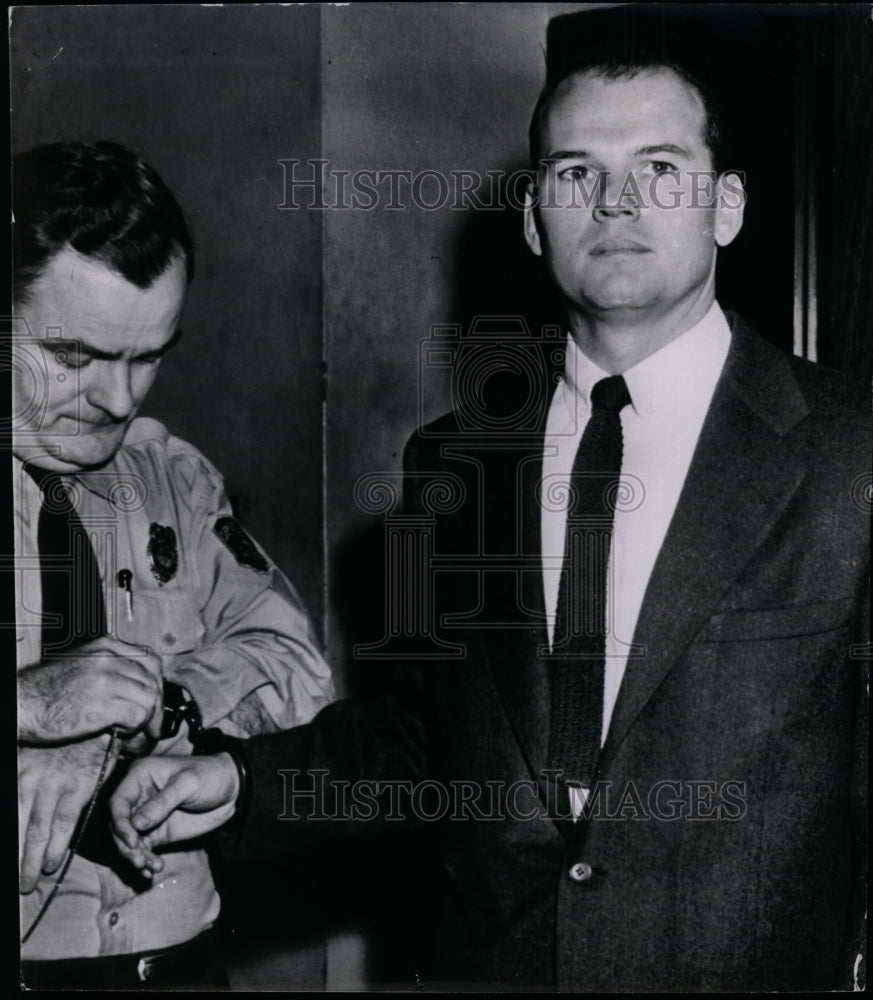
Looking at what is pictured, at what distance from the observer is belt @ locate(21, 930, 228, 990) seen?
1.53 m

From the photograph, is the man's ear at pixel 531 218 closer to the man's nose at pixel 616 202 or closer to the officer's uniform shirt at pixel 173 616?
the man's nose at pixel 616 202

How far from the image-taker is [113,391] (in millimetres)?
1539

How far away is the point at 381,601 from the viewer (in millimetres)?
1548

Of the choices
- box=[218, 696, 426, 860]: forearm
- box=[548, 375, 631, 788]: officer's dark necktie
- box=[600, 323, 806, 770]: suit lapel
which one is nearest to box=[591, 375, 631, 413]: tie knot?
box=[548, 375, 631, 788]: officer's dark necktie

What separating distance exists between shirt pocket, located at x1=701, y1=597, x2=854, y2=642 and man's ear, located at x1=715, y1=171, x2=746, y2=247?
46 centimetres

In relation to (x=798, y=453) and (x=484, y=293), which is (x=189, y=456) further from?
(x=798, y=453)

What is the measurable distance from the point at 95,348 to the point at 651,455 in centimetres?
71

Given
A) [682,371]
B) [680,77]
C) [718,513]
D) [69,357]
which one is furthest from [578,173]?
[69,357]

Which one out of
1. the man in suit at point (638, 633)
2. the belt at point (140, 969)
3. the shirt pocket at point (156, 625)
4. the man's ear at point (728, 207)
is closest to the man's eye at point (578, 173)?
the man in suit at point (638, 633)

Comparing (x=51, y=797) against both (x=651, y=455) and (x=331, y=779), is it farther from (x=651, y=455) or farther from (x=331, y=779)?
(x=651, y=455)

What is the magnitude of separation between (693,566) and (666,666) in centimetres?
12

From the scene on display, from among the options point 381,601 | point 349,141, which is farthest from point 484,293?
point 381,601

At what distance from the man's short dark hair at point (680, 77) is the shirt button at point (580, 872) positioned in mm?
850

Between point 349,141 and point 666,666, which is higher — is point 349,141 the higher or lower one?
the higher one
